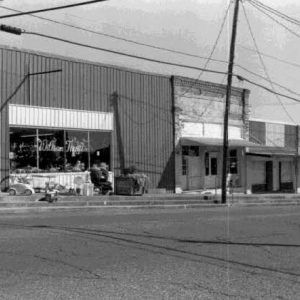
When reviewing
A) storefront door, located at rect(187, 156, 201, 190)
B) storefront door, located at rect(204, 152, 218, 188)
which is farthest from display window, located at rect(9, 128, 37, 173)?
storefront door, located at rect(204, 152, 218, 188)

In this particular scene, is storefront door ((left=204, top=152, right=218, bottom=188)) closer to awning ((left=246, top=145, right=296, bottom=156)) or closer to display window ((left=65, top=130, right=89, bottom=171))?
awning ((left=246, top=145, right=296, bottom=156))

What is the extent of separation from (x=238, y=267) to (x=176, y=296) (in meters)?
2.30

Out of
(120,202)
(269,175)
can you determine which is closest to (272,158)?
(269,175)

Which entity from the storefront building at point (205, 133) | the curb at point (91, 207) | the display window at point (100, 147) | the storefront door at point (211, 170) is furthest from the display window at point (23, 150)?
the storefront door at point (211, 170)

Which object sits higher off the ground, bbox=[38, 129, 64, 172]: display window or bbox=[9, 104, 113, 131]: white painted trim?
bbox=[9, 104, 113, 131]: white painted trim

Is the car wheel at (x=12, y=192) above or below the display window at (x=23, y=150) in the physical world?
below

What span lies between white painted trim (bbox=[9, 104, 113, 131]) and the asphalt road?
317 inches

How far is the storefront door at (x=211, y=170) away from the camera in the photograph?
103ft

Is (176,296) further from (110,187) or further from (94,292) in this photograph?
(110,187)

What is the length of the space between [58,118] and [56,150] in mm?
1293

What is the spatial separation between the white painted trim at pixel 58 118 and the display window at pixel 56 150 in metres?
0.25

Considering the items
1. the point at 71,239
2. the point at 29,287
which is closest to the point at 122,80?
the point at 71,239

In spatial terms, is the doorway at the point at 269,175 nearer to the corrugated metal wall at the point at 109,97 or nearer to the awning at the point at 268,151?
the awning at the point at 268,151

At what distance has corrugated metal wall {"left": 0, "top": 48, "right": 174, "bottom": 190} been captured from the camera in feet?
72.7
